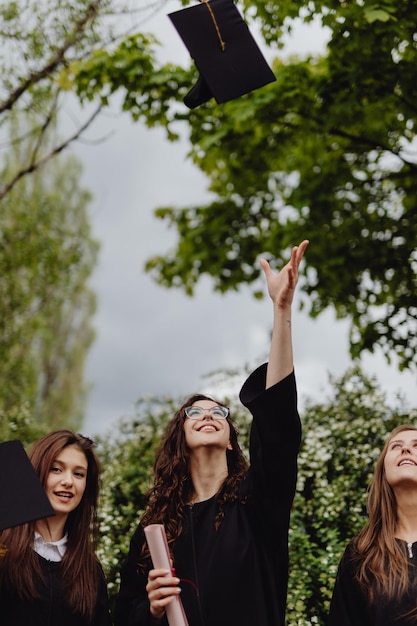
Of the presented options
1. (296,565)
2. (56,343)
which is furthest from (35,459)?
(56,343)

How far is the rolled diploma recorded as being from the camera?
2.54 m

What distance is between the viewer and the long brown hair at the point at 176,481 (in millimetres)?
3059

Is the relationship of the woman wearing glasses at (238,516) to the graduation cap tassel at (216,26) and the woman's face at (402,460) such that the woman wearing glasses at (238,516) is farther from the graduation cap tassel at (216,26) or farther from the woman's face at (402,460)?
the graduation cap tassel at (216,26)

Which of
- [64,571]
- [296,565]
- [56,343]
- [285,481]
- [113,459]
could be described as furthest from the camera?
[56,343]

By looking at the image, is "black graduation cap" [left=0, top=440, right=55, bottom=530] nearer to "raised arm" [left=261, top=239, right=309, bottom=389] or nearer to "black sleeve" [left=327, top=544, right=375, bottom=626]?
"raised arm" [left=261, top=239, right=309, bottom=389]

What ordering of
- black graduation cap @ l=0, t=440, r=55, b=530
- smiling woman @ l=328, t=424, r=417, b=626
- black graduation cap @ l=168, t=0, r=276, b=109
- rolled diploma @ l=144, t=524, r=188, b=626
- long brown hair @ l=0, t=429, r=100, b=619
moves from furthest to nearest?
black graduation cap @ l=168, t=0, r=276, b=109, long brown hair @ l=0, t=429, r=100, b=619, smiling woman @ l=328, t=424, r=417, b=626, black graduation cap @ l=0, t=440, r=55, b=530, rolled diploma @ l=144, t=524, r=188, b=626

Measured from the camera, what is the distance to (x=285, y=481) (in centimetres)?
289

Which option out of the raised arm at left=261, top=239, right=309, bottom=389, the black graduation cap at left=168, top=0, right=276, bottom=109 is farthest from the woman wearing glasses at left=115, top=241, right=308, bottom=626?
the black graduation cap at left=168, top=0, right=276, bottom=109

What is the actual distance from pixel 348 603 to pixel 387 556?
24 centimetres

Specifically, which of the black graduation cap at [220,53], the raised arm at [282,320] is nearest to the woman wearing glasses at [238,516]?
the raised arm at [282,320]

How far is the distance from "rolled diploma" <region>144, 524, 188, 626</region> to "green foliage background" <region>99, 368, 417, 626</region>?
186cm

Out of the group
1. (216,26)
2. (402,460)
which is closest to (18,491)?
(402,460)

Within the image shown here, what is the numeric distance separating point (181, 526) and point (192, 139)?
4.63m

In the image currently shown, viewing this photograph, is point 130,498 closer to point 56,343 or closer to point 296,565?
point 296,565
